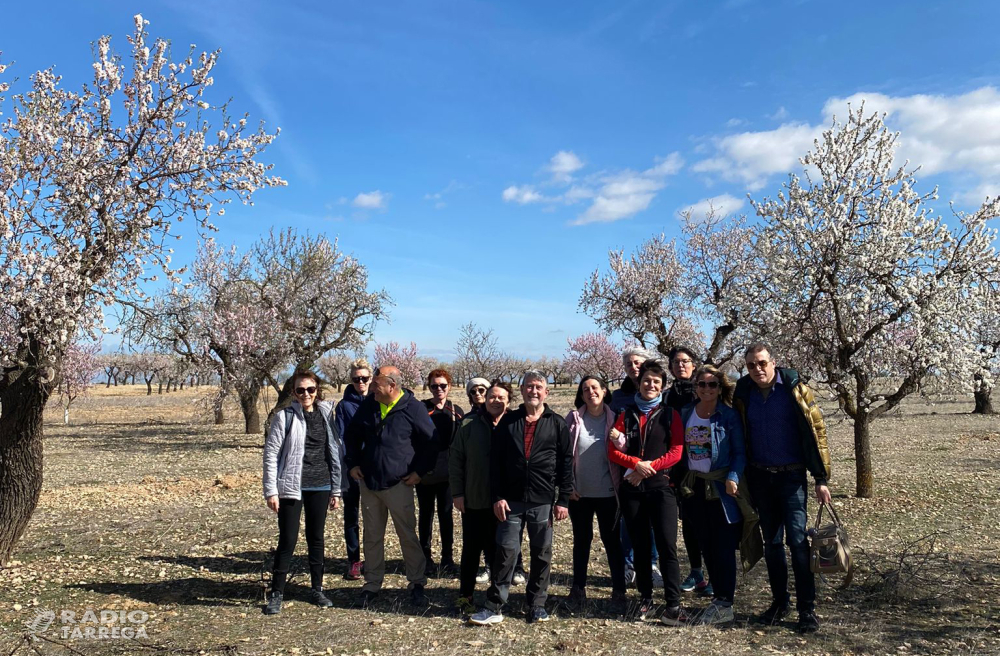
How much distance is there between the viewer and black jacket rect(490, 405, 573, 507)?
17.6ft

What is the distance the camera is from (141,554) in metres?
7.68

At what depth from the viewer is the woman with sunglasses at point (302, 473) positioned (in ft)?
18.6

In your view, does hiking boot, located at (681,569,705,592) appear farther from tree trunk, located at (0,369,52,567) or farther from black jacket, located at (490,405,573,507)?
tree trunk, located at (0,369,52,567)

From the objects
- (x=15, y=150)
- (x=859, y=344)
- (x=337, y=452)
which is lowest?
(x=337, y=452)

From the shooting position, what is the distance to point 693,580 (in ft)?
20.6

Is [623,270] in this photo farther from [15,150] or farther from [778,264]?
[15,150]

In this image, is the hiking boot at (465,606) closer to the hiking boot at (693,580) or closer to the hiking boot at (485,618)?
the hiking boot at (485,618)

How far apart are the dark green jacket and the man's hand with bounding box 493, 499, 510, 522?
20 cm

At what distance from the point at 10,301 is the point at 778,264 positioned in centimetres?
1020

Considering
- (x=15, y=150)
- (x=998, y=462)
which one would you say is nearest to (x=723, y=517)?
(x=15, y=150)

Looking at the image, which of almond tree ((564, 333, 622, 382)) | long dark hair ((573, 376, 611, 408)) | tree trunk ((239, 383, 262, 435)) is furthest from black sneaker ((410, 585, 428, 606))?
almond tree ((564, 333, 622, 382))

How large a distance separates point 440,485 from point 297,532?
173cm

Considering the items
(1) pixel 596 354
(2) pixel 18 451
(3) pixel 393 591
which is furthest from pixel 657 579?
(1) pixel 596 354

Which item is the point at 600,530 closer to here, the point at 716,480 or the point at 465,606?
the point at 716,480
